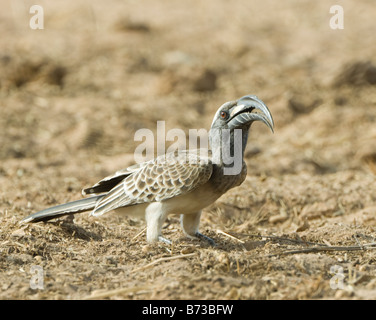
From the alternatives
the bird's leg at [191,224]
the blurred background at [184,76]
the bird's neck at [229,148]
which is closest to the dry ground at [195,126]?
Answer: the blurred background at [184,76]

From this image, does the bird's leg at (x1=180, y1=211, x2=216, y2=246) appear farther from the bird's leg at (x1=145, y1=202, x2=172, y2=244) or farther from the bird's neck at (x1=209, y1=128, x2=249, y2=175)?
the bird's neck at (x1=209, y1=128, x2=249, y2=175)

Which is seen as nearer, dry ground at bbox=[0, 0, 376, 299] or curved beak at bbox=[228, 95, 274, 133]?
dry ground at bbox=[0, 0, 376, 299]

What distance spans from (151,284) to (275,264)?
1.02 metres

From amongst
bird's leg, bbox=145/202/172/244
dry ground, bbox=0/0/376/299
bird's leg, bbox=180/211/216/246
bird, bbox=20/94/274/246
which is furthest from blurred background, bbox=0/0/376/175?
bird's leg, bbox=145/202/172/244

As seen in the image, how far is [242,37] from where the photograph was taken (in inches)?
630

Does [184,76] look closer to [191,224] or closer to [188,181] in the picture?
[191,224]

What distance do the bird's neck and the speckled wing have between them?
0.37ft

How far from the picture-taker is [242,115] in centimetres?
576

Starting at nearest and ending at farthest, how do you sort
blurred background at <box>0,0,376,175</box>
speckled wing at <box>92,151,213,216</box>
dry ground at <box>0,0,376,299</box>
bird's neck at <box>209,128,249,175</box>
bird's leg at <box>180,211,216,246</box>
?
dry ground at <box>0,0,376,299</box>, speckled wing at <box>92,151,213,216</box>, bird's neck at <box>209,128,249,175</box>, bird's leg at <box>180,211,216,246</box>, blurred background at <box>0,0,376,175</box>

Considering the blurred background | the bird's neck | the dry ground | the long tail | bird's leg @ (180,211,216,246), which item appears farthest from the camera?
the blurred background

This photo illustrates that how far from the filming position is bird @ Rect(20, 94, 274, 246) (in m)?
5.68

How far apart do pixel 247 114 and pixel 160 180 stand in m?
0.99

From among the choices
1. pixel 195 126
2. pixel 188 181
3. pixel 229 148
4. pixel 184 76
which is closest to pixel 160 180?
pixel 188 181
